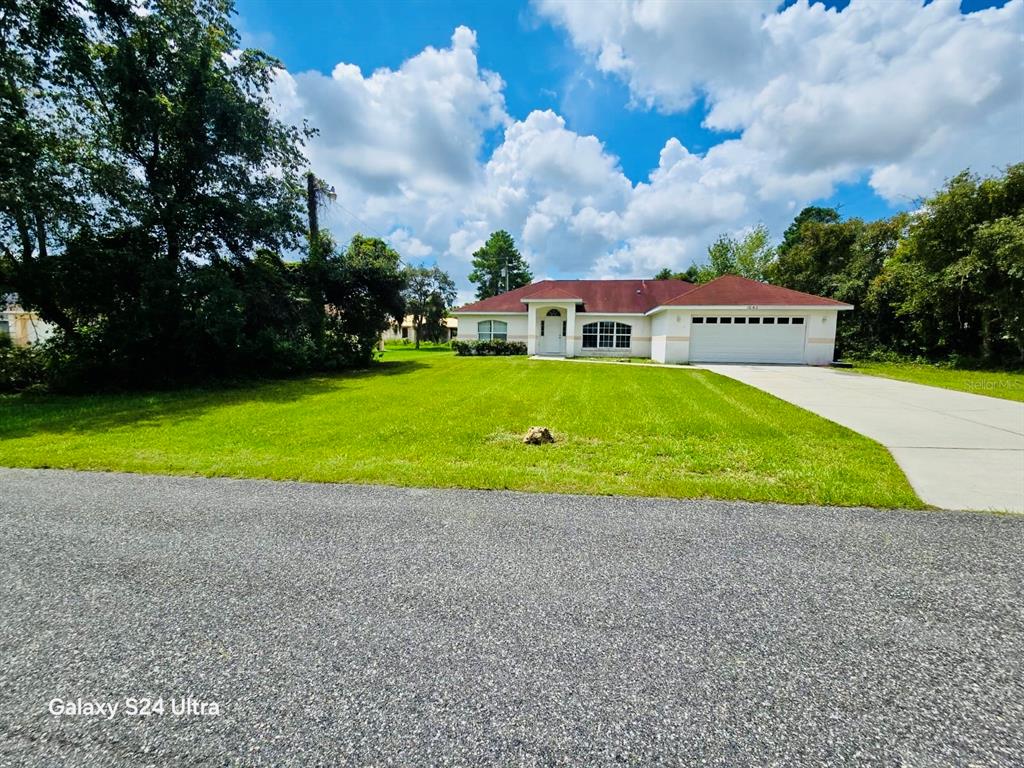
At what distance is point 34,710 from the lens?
1667 mm

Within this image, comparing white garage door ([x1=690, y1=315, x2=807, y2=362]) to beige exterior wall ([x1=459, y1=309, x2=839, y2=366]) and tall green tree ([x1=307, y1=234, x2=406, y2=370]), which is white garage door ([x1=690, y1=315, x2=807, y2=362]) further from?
tall green tree ([x1=307, y1=234, x2=406, y2=370])

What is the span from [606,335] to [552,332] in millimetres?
3224

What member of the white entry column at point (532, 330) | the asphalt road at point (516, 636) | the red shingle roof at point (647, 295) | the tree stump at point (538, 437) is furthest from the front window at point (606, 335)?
the asphalt road at point (516, 636)

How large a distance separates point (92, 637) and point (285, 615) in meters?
0.89

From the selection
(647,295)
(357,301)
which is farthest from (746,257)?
(357,301)

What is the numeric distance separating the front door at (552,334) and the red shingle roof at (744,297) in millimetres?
6956

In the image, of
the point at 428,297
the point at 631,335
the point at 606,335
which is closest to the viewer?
the point at 631,335

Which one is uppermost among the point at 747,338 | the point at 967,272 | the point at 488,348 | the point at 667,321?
the point at 967,272

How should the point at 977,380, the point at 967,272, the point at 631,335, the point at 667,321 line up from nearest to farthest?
the point at 977,380
the point at 967,272
the point at 667,321
the point at 631,335

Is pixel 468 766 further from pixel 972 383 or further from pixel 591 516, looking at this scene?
pixel 972 383

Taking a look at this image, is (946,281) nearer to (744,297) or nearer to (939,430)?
(744,297)

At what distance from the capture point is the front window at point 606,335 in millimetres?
24625

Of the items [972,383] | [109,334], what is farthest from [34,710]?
[972,383]

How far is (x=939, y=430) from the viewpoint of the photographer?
6.42 metres
